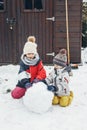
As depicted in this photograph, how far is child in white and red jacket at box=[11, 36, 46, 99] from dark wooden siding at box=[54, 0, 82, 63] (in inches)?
126

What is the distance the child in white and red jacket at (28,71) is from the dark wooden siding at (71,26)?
319cm

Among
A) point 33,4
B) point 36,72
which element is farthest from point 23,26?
point 36,72

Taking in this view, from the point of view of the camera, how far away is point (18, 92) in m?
6.46

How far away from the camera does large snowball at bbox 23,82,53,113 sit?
5.83 m

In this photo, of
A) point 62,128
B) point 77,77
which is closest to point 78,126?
point 62,128

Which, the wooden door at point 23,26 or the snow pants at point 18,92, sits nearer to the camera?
the snow pants at point 18,92

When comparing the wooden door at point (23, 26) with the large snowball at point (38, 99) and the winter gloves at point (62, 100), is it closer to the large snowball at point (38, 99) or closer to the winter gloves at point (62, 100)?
the winter gloves at point (62, 100)

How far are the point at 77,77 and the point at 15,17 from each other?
2510 millimetres

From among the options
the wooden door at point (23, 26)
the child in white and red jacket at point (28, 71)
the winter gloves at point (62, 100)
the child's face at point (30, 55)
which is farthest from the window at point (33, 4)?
the winter gloves at point (62, 100)

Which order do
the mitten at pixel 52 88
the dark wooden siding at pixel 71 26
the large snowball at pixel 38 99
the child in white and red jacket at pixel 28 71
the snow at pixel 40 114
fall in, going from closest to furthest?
1. the snow at pixel 40 114
2. the large snowball at pixel 38 99
3. the mitten at pixel 52 88
4. the child in white and red jacket at pixel 28 71
5. the dark wooden siding at pixel 71 26

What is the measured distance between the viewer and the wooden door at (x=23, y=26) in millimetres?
9422

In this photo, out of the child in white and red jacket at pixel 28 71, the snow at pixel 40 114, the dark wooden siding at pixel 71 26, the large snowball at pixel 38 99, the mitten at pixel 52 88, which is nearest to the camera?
the snow at pixel 40 114

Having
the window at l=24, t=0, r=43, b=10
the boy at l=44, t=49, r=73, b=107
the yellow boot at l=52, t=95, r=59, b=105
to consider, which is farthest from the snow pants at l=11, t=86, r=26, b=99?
the window at l=24, t=0, r=43, b=10

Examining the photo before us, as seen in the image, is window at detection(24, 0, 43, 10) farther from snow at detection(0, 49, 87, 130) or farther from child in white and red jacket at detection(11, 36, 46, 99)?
snow at detection(0, 49, 87, 130)
